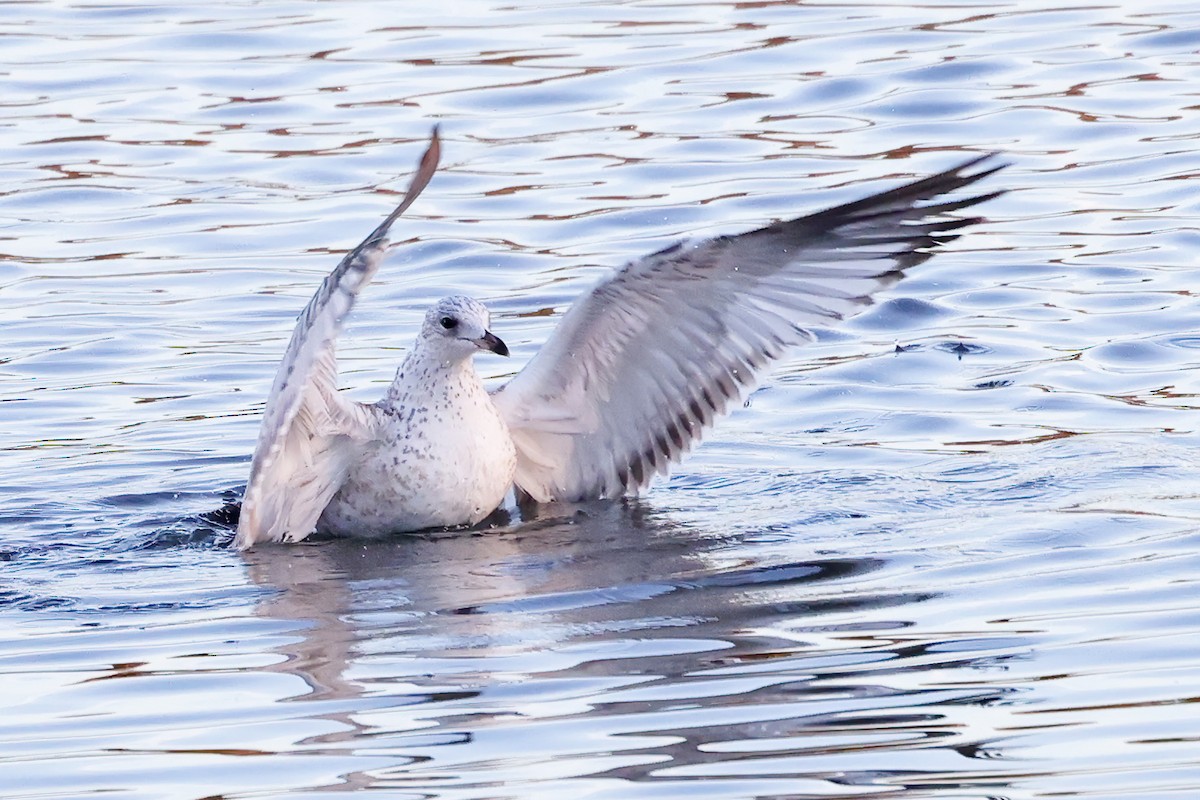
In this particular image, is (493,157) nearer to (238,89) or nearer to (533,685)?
(238,89)

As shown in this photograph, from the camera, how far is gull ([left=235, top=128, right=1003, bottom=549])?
739 centimetres

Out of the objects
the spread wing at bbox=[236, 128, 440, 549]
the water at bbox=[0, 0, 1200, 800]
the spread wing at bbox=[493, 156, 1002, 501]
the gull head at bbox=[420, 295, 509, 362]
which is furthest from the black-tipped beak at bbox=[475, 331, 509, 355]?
the water at bbox=[0, 0, 1200, 800]

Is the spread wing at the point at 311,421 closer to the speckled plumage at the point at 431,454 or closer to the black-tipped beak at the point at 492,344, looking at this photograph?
the speckled plumage at the point at 431,454

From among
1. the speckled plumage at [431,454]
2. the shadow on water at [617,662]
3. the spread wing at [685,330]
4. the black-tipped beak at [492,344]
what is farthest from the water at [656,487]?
the black-tipped beak at [492,344]

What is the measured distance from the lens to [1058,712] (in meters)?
5.32

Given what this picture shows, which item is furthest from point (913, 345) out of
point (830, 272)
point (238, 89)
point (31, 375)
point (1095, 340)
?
point (238, 89)

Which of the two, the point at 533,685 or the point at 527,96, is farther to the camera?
the point at 527,96

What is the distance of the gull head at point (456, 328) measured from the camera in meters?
7.94

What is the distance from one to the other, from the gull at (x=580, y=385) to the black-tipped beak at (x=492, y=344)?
0.4 inches

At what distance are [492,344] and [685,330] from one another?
2.13 feet

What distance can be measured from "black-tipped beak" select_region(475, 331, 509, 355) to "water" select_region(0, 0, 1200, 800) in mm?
632

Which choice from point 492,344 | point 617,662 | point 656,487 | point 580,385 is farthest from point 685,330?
point 617,662

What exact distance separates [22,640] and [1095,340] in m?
5.00

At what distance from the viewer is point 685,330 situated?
310 inches
